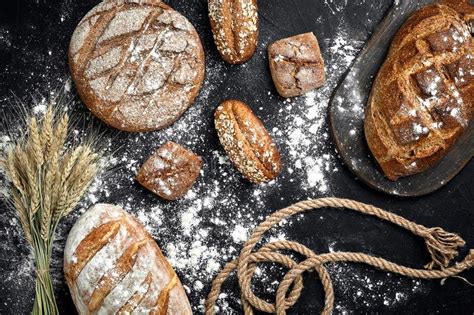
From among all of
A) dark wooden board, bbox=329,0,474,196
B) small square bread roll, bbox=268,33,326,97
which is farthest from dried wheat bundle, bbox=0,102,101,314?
dark wooden board, bbox=329,0,474,196

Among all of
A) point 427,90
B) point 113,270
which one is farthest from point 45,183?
point 427,90

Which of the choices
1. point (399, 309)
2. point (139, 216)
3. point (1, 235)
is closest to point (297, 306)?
point (399, 309)

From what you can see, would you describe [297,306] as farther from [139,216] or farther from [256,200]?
[139,216]

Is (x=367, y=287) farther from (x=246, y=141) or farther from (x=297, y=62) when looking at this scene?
(x=297, y=62)

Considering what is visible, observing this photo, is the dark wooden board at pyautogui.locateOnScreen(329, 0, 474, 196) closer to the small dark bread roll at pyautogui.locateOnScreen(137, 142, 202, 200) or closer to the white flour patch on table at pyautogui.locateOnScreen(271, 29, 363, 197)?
the white flour patch on table at pyautogui.locateOnScreen(271, 29, 363, 197)

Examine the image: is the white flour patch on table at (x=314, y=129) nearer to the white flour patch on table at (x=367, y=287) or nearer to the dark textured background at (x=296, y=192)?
the dark textured background at (x=296, y=192)
